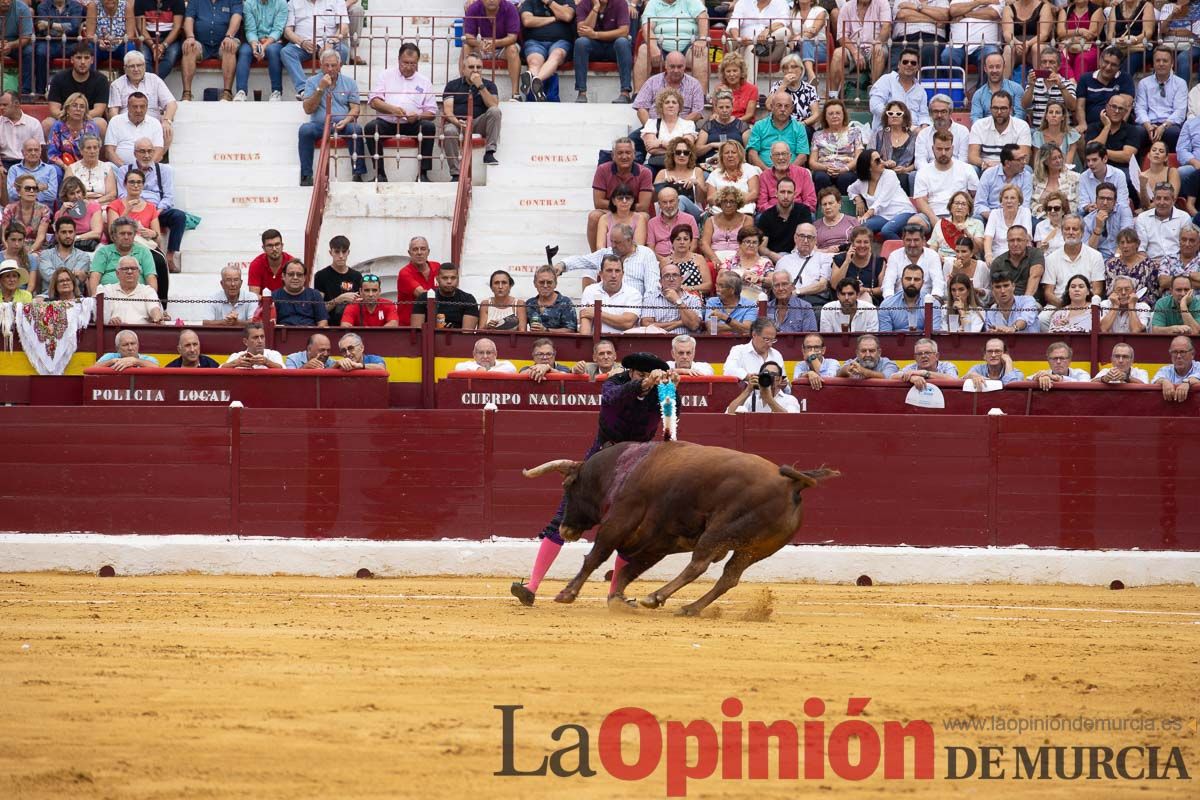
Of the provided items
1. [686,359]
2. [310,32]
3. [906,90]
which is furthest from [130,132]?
[906,90]

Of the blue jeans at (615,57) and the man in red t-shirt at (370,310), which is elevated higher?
the blue jeans at (615,57)

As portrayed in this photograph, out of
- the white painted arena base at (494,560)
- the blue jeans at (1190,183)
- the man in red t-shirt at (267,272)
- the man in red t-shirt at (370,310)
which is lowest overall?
the white painted arena base at (494,560)

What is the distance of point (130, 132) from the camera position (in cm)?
1658

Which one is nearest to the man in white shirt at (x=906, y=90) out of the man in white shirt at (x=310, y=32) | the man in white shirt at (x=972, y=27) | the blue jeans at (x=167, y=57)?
the man in white shirt at (x=972, y=27)

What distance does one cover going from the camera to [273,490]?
1298cm

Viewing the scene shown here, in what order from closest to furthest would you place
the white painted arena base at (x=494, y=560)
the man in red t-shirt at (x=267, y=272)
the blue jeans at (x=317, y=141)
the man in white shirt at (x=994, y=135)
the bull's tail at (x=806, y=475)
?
the bull's tail at (x=806, y=475) < the white painted arena base at (x=494, y=560) < the man in red t-shirt at (x=267, y=272) < the man in white shirt at (x=994, y=135) < the blue jeans at (x=317, y=141)

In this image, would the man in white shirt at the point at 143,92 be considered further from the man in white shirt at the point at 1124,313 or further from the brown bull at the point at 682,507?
the man in white shirt at the point at 1124,313

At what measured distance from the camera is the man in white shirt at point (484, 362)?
528 inches

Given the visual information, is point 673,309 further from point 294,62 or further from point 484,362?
point 294,62

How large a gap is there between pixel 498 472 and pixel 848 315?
3.26 m

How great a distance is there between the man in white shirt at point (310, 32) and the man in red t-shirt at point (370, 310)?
175 inches

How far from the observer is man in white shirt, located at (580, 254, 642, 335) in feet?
45.6

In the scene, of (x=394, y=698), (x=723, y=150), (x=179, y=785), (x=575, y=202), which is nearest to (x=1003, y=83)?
(x=723, y=150)

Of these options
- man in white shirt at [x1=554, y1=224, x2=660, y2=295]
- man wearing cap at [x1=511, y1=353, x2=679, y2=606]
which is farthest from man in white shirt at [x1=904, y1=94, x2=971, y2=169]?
man wearing cap at [x1=511, y1=353, x2=679, y2=606]
